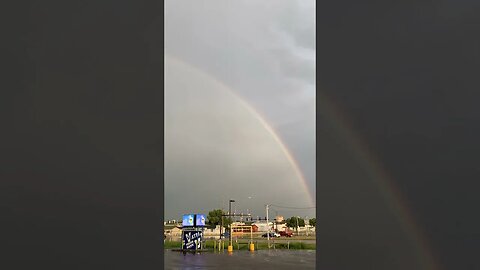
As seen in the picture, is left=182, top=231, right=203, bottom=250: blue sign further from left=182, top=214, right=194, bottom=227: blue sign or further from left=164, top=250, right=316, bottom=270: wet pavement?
left=164, top=250, right=316, bottom=270: wet pavement

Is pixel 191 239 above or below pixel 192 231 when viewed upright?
below

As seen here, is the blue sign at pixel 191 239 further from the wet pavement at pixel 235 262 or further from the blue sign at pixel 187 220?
the wet pavement at pixel 235 262

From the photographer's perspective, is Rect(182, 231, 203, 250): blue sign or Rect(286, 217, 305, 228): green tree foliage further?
Rect(286, 217, 305, 228): green tree foliage

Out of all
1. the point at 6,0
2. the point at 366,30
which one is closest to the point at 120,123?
the point at 6,0

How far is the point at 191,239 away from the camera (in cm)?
1359

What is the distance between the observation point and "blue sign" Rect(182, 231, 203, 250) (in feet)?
44.5

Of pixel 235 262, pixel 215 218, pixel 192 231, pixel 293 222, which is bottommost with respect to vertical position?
pixel 293 222

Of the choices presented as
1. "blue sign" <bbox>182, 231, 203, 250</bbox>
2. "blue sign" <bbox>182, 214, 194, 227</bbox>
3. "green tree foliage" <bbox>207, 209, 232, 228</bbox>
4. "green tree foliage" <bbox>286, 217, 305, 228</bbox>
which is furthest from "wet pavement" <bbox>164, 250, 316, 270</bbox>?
"green tree foliage" <bbox>286, 217, 305, 228</bbox>

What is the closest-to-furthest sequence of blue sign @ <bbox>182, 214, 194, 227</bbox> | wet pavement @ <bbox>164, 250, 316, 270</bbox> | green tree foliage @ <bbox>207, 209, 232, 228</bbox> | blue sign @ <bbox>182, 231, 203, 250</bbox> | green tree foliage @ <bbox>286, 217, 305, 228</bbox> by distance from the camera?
wet pavement @ <bbox>164, 250, 316, 270</bbox> → blue sign @ <bbox>182, 231, 203, 250</bbox> → blue sign @ <bbox>182, 214, 194, 227</bbox> → green tree foliage @ <bbox>207, 209, 232, 228</bbox> → green tree foliage @ <bbox>286, 217, 305, 228</bbox>

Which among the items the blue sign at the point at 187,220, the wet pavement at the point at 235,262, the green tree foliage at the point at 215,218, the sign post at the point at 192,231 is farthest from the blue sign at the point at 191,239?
the green tree foliage at the point at 215,218

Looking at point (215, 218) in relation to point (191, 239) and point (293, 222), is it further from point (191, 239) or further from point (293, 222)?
point (191, 239)

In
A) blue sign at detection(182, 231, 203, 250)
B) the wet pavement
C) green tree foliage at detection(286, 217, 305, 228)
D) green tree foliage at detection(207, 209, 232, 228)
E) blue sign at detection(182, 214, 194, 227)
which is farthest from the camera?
green tree foliage at detection(286, 217, 305, 228)

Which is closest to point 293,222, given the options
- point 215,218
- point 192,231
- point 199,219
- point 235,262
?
point 215,218

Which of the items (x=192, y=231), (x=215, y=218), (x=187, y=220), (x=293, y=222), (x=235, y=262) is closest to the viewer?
(x=235, y=262)
